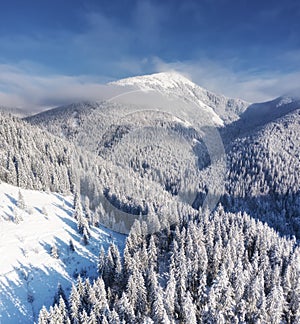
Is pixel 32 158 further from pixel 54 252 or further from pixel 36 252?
pixel 54 252

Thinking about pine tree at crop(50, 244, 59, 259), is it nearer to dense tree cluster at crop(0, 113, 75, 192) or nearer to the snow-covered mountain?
the snow-covered mountain

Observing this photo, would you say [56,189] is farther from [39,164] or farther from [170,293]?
[170,293]

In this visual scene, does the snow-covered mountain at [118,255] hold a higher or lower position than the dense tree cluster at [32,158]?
lower

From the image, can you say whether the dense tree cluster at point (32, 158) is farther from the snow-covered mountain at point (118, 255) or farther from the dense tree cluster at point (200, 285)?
the dense tree cluster at point (200, 285)

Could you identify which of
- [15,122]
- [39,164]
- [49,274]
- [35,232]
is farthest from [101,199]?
[15,122]

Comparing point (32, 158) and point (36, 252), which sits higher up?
point (32, 158)

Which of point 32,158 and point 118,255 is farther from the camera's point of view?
point 32,158

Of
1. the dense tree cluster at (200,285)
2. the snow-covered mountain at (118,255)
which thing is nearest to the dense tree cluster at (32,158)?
the snow-covered mountain at (118,255)

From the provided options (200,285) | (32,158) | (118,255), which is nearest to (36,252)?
(118,255)
